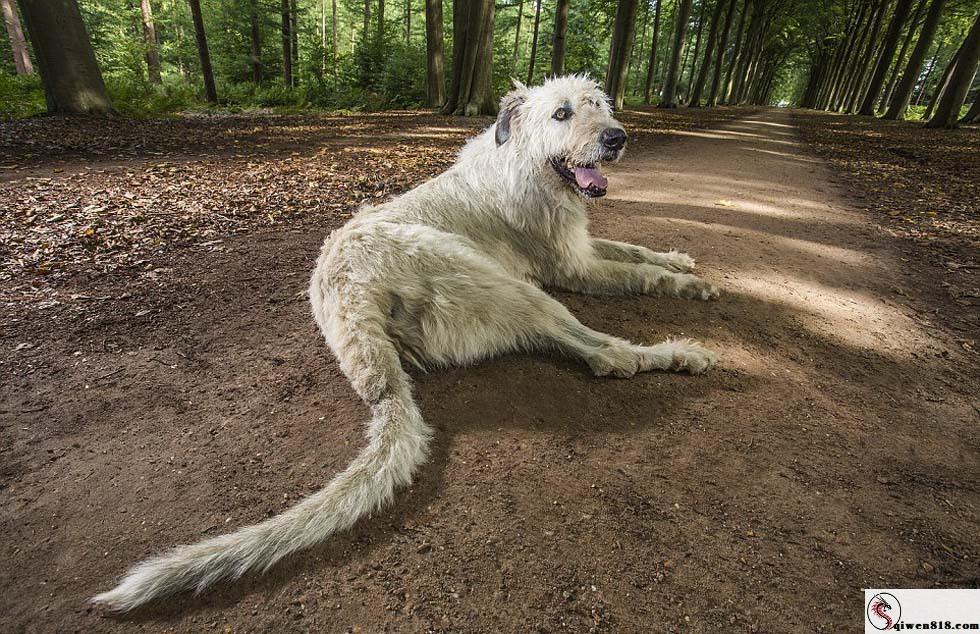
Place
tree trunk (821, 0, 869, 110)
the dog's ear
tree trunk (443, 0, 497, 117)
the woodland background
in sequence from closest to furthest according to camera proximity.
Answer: the dog's ear
tree trunk (443, 0, 497, 117)
the woodland background
tree trunk (821, 0, 869, 110)

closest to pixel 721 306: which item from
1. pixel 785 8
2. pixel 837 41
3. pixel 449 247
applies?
pixel 449 247

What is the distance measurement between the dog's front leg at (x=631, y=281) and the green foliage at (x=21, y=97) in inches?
645

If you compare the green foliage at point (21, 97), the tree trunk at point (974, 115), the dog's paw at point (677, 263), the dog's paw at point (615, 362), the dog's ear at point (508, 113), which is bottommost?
the dog's paw at point (615, 362)

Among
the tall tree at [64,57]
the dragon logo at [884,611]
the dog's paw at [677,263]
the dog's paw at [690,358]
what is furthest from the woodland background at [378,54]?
the dragon logo at [884,611]

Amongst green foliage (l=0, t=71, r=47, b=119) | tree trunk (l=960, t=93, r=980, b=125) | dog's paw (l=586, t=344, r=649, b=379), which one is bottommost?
dog's paw (l=586, t=344, r=649, b=379)

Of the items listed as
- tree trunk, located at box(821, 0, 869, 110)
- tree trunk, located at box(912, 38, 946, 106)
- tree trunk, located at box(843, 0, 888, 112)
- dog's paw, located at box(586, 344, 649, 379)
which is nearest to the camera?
dog's paw, located at box(586, 344, 649, 379)

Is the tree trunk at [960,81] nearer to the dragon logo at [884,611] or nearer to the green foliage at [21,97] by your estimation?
the dragon logo at [884,611]

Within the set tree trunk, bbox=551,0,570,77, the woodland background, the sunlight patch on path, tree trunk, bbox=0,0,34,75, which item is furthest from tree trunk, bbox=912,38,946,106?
tree trunk, bbox=0,0,34,75

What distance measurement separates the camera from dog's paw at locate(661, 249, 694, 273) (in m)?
4.58

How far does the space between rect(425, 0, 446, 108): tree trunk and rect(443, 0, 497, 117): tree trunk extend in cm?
96

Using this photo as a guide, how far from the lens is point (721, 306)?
3.97 metres

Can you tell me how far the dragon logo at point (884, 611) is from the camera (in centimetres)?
160

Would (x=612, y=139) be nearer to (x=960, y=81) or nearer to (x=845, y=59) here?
(x=960, y=81)

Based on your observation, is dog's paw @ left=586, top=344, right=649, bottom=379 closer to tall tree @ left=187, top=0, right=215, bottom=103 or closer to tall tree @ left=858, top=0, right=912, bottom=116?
tall tree @ left=187, top=0, right=215, bottom=103
